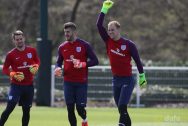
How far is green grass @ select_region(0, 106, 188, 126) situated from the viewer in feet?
55.4

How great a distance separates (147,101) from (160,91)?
0.57 metres

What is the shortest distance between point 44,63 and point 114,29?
30.7 feet

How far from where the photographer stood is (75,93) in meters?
13.9

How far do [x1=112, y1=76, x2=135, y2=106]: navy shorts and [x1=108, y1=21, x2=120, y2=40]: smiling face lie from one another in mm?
801

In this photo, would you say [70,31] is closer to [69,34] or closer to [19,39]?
[69,34]

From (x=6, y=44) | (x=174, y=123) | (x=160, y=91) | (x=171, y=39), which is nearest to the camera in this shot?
(x=174, y=123)

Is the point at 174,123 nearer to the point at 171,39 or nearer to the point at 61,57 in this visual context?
the point at 61,57

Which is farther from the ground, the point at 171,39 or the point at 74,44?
the point at 171,39

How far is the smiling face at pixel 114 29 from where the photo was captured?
13.4 m

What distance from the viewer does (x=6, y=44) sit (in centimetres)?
3941

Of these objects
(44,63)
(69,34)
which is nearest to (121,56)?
(69,34)

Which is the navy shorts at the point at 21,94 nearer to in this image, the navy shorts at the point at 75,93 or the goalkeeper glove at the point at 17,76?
the goalkeeper glove at the point at 17,76

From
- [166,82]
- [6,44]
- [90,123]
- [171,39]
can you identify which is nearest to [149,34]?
[171,39]

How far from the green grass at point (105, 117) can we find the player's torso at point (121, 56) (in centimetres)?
317
